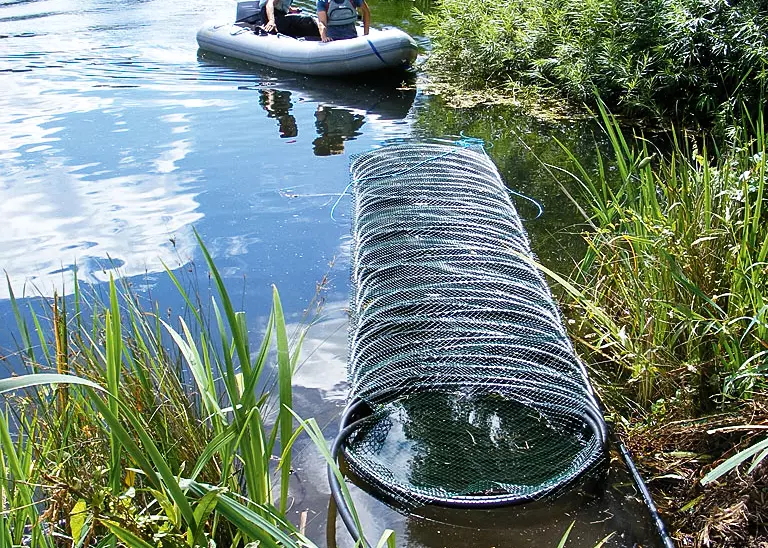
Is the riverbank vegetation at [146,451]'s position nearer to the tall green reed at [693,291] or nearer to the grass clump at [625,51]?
the tall green reed at [693,291]

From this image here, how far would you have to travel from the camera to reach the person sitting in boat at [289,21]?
32.9 ft

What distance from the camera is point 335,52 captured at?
28.9 feet

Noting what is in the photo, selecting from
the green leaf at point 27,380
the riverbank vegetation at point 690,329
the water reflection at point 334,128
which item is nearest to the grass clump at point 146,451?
the green leaf at point 27,380

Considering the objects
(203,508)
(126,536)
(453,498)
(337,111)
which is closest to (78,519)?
(126,536)

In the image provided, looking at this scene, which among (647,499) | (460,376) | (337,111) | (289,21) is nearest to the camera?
(647,499)

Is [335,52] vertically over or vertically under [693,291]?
over

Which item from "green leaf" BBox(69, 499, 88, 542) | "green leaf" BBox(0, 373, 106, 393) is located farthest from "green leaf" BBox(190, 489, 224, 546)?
"green leaf" BBox(0, 373, 106, 393)

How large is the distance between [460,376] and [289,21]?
8.37m

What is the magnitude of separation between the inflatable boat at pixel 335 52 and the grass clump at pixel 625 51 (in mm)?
759

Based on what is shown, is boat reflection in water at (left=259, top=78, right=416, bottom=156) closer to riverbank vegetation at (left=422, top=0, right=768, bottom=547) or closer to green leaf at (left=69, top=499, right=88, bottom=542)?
riverbank vegetation at (left=422, top=0, right=768, bottom=547)

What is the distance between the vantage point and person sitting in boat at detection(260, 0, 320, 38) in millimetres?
10016

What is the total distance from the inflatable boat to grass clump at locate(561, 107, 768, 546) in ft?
20.4

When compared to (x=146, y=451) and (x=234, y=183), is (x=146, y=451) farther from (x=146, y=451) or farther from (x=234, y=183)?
(x=234, y=183)

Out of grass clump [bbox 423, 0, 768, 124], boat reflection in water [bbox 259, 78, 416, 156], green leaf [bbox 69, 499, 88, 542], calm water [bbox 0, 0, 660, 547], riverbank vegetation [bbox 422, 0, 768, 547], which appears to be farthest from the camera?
boat reflection in water [bbox 259, 78, 416, 156]
